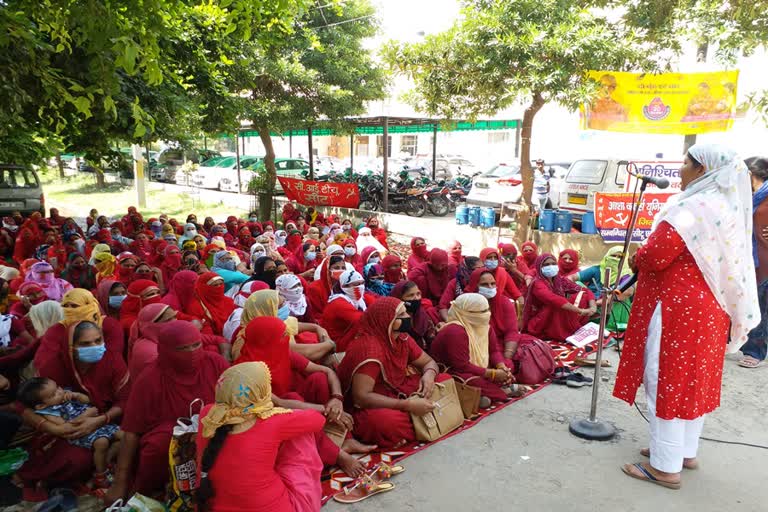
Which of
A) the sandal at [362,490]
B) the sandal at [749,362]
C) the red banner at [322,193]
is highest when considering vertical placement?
the red banner at [322,193]

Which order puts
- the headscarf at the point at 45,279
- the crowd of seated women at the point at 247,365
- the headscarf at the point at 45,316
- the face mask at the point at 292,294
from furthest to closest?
1. the headscarf at the point at 45,279
2. the face mask at the point at 292,294
3. the headscarf at the point at 45,316
4. the crowd of seated women at the point at 247,365

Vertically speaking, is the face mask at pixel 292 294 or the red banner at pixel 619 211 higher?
the red banner at pixel 619 211

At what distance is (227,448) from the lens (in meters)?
2.22

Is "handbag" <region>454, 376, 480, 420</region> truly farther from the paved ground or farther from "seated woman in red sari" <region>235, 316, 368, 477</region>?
"seated woman in red sari" <region>235, 316, 368, 477</region>

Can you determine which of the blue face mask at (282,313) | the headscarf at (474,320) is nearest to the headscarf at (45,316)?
the blue face mask at (282,313)

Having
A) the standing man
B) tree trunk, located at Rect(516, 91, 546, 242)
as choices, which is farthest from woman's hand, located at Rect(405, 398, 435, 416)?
the standing man

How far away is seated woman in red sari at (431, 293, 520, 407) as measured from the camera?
392 centimetres

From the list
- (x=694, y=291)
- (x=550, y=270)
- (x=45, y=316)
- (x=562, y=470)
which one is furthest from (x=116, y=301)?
(x=694, y=291)

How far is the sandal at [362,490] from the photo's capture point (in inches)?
112

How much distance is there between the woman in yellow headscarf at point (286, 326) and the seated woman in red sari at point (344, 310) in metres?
0.23

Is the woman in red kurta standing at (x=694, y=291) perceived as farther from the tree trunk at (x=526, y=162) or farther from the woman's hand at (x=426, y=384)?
the tree trunk at (x=526, y=162)

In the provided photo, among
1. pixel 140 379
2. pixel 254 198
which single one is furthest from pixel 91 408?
pixel 254 198

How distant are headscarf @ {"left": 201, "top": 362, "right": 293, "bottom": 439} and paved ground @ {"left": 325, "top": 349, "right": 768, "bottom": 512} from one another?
0.87 m

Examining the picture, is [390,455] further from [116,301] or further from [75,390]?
[116,301]
